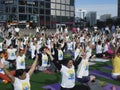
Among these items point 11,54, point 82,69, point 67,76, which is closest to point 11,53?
point 11,54

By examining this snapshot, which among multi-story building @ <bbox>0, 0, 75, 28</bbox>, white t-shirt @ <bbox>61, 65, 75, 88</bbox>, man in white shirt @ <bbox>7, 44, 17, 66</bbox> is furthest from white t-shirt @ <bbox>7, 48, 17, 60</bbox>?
multi-story building @ <bbox>0, 0, 75, 28</bbox>

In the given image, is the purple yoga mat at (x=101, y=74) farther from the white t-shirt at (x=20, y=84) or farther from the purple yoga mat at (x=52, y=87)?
the white t-shirt at (x=20, y=84)

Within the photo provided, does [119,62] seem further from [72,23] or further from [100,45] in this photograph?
[72,23]

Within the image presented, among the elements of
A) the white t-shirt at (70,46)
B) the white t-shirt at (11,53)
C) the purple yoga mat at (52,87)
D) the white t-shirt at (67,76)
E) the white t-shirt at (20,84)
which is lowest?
the purple yoga mat at (52,87)

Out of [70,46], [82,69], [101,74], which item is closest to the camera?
[82,69]

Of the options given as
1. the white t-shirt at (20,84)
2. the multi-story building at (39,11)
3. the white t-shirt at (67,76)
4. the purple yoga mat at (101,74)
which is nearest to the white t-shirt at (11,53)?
the purple yoga mat at (101,74)

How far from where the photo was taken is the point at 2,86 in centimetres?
1237

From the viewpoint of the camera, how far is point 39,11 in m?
76.6

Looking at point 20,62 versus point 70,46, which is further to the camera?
point 70,46

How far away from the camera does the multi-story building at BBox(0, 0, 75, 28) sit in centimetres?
7125

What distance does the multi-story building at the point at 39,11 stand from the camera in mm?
71250

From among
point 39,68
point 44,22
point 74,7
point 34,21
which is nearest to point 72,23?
point 74,7

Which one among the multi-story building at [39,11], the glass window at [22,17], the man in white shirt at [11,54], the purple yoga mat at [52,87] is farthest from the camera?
the glass window at [22,17]

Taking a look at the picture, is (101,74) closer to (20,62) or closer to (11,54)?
(20,62)
